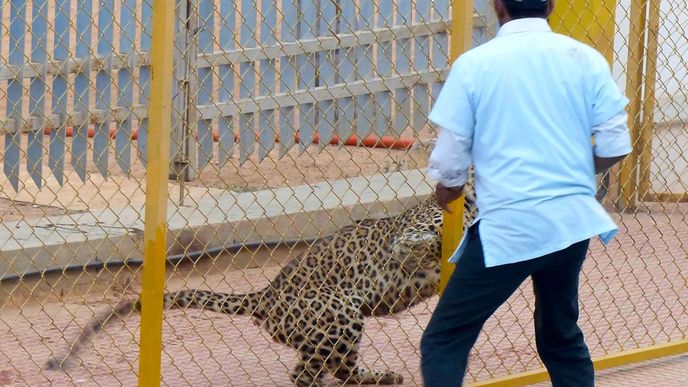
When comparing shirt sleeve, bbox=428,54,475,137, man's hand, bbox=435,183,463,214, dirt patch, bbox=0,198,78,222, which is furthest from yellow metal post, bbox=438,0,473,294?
dirt patch, bbox=0,198,78,222

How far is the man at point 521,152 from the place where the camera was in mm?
3742

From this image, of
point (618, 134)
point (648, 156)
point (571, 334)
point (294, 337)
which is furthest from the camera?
point (648, 156)

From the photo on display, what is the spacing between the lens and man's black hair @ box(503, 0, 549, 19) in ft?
12.5

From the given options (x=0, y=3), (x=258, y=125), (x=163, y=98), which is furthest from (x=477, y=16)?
(x=163, y=98)

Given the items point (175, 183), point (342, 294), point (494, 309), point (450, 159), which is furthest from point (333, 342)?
point (175, 183)

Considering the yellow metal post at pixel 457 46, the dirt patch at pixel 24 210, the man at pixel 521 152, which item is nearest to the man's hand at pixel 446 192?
the man at pixel 521 152

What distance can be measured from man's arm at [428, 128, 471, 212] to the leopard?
164 centimetres

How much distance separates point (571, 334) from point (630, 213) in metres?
5.29

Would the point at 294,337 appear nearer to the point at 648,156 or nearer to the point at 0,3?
the point at 0,3

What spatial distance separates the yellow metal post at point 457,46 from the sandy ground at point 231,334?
774 millimetres

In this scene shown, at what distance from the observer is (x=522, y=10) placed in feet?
12.5

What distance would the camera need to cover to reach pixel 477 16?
763 centimetres

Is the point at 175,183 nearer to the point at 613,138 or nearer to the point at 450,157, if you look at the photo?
the point at 450,157

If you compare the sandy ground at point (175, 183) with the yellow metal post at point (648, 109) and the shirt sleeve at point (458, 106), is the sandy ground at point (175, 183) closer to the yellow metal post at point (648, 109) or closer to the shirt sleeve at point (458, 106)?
the yellow metal post at point (648, 109)
